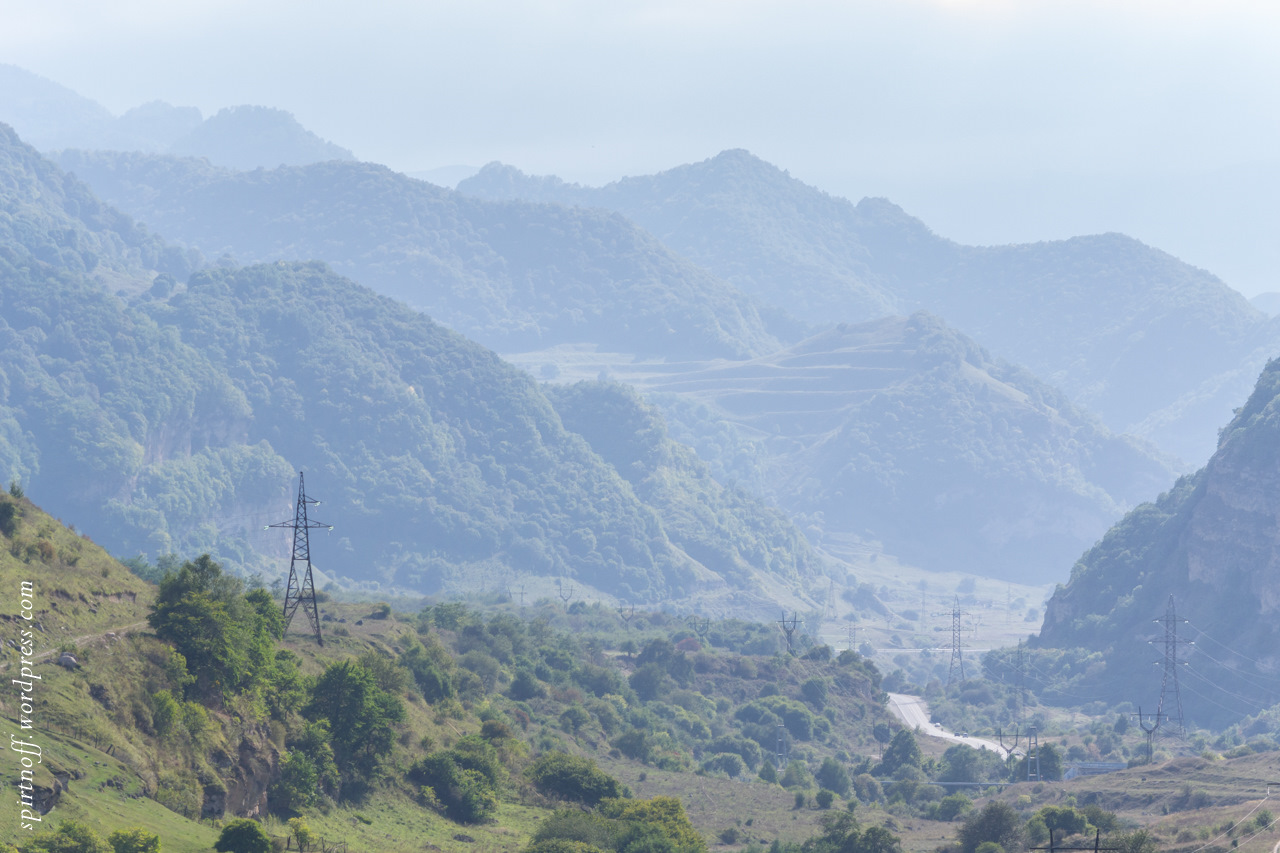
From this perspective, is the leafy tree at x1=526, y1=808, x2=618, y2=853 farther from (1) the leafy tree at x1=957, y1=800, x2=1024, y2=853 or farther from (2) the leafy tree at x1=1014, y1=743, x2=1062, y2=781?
(2) the leafy tree at x1=1014, y1=743, x2=1062, y2=781

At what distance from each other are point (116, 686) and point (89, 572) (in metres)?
14.2

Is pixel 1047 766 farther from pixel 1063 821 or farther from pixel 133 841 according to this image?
pixel 133 841

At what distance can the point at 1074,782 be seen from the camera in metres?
147

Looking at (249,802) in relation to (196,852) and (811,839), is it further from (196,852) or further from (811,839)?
(811,839)

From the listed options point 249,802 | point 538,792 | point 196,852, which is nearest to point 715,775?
point 538,792

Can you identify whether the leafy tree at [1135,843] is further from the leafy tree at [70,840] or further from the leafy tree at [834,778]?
the leafy tree at [834,778]

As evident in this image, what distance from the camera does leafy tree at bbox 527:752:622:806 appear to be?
113062 millimetres

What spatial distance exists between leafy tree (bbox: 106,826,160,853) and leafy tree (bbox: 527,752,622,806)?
55719 millimetres

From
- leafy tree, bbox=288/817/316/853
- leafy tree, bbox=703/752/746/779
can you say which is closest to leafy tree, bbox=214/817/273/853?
leafy tree, bbox=288/817/316/853

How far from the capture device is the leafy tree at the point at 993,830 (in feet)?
350

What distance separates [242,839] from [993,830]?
2357 inches

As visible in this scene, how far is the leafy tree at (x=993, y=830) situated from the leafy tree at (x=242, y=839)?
55.9 m

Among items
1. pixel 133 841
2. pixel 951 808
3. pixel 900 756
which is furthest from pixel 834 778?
pixel 133 841

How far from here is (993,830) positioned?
10800 centimetres
